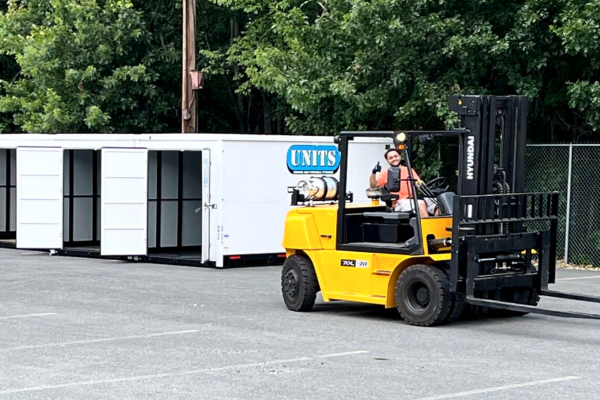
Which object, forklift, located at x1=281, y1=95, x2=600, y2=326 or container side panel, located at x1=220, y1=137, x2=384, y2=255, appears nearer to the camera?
forklift, located at x1=281, y1=95, x2=600, y2=326

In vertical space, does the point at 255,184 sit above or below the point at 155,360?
above

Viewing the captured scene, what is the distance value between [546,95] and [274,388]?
15.3m

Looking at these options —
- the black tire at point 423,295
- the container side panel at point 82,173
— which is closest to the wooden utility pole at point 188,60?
the container side panel at point 82,173

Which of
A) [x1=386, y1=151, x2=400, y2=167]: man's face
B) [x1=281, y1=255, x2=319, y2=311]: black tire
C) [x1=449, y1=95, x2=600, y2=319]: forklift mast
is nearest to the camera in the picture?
[x1=449, y1=95, x2=600, y2=319]: forklift mast

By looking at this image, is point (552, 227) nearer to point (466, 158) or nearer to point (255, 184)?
point (466, 158)

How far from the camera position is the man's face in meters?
13.5

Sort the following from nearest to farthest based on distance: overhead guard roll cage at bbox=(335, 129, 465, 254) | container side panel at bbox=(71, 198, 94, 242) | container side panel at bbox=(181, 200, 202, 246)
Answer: overhead guard roll cage at bbox=(335, 129, 465, 254)
container side panel at bbox=(181, 200, 202, 246)
container side panel at bbox=(71, 198, 94, 242)

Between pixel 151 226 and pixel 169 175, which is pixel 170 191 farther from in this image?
pixel 151 226

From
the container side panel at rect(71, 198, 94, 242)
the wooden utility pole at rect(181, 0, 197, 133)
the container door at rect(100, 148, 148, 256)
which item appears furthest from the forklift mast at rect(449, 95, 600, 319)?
the container side panel at rect(71, 198, 94, 242)

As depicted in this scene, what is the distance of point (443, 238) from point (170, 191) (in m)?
11.8

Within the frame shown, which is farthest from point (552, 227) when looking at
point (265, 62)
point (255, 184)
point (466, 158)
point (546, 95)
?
point (265, 62)

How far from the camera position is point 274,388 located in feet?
31.0

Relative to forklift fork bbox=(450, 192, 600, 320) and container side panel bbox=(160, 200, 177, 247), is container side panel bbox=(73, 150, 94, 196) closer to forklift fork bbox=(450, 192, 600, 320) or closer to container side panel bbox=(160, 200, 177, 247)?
container side panel bbox=(160, 200, 177, 247)

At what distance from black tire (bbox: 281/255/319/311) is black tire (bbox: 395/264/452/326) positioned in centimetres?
149
